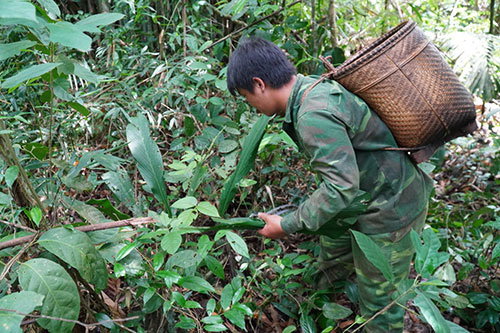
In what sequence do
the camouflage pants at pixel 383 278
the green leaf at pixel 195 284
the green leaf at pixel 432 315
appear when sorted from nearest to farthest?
Result: the green leaf at pixel 432 315
the green leaf at pixel 195 284
the camouflage pants at pixel 383 278

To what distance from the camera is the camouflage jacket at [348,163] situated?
1699mm

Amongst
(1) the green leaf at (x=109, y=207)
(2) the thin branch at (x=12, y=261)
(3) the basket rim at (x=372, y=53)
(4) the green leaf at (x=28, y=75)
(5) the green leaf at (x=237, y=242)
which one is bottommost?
(5) the green leaf at (x=237, y=242)

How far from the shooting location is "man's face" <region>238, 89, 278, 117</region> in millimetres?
1941

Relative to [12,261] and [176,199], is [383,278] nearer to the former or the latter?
[176,199]

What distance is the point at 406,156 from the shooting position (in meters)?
2.02

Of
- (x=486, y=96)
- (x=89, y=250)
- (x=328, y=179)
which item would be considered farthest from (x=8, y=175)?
(x=486, y=96)

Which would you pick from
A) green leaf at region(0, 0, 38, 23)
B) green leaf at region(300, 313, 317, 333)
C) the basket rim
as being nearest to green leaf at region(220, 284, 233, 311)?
green leaf at region(300, 313, 317, 333)

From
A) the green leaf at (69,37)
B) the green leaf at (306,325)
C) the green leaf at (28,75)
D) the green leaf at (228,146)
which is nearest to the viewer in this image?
the green leaf at (69,37)

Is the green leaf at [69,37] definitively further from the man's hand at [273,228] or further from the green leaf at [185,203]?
the man's hand at [273,228]

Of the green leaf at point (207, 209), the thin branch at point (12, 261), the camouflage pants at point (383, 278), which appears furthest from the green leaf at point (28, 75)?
the camouflage pants at point (383, 278)

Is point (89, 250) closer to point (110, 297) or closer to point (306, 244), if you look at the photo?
point (110, 297)

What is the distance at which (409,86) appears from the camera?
1.80 meters

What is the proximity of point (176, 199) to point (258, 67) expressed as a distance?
44.6 inches

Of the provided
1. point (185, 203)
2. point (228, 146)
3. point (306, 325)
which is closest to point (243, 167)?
point (185, 203)
